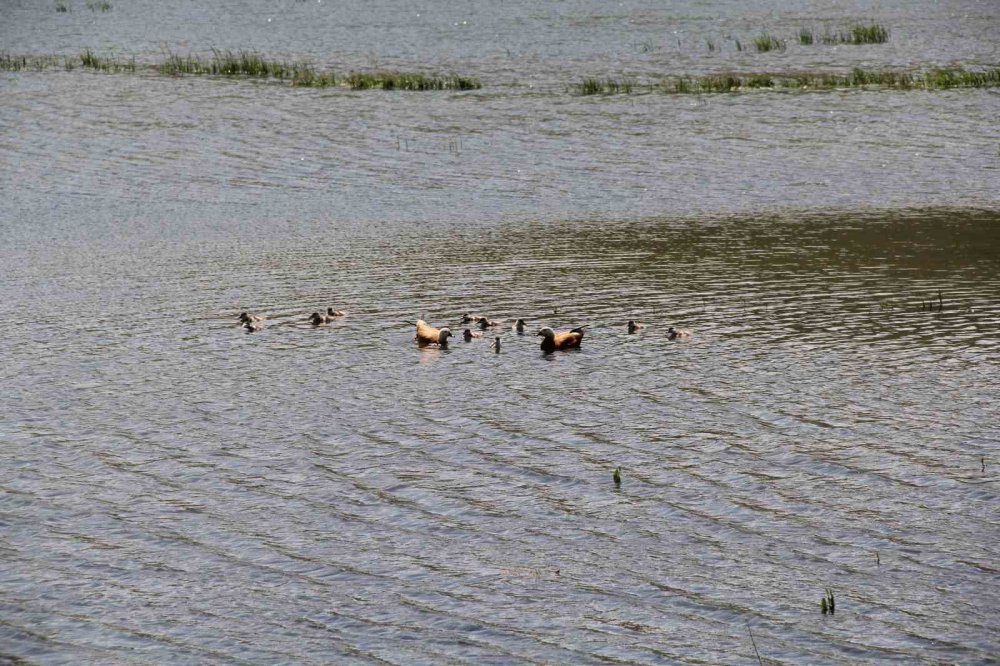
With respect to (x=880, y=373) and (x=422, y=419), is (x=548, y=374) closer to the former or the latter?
(x=422, y=419)

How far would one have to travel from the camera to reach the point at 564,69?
5853 cm

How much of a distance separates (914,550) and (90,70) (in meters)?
52.6

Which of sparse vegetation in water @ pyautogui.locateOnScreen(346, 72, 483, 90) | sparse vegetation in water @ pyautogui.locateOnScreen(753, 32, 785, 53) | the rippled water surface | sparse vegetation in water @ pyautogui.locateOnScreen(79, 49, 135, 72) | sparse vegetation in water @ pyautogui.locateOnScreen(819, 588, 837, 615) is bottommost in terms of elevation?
sparse vegetation in water @ pyautogui.locateOnScreen(819, 588, 837, 615)

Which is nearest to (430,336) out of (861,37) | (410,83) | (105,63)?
(410,83)

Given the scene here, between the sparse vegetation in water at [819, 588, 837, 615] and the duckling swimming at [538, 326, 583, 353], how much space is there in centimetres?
888

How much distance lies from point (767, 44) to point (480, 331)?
149 feet

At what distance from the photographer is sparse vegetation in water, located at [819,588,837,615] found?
38.9 ft

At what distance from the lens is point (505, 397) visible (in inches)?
728

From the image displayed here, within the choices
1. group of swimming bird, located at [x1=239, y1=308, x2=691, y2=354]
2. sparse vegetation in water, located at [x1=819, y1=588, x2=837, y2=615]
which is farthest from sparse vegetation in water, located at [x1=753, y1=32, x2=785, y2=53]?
sparse vegetation in water, located at [x1=819, y1=588, x2=837, y2=615]

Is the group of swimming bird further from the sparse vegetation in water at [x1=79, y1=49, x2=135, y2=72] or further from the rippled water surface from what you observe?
the sparse vegetation in water at [x1=79, y1=49, x2=135, y2=72]

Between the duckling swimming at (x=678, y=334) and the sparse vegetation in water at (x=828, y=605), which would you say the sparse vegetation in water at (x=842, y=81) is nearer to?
the duckling swimming at (x=678, y=334)

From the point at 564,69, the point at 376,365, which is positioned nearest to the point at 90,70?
the point at 564,69

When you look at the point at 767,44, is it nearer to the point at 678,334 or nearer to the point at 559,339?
the point at 678,334

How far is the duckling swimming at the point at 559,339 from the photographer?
2047 centimetres
